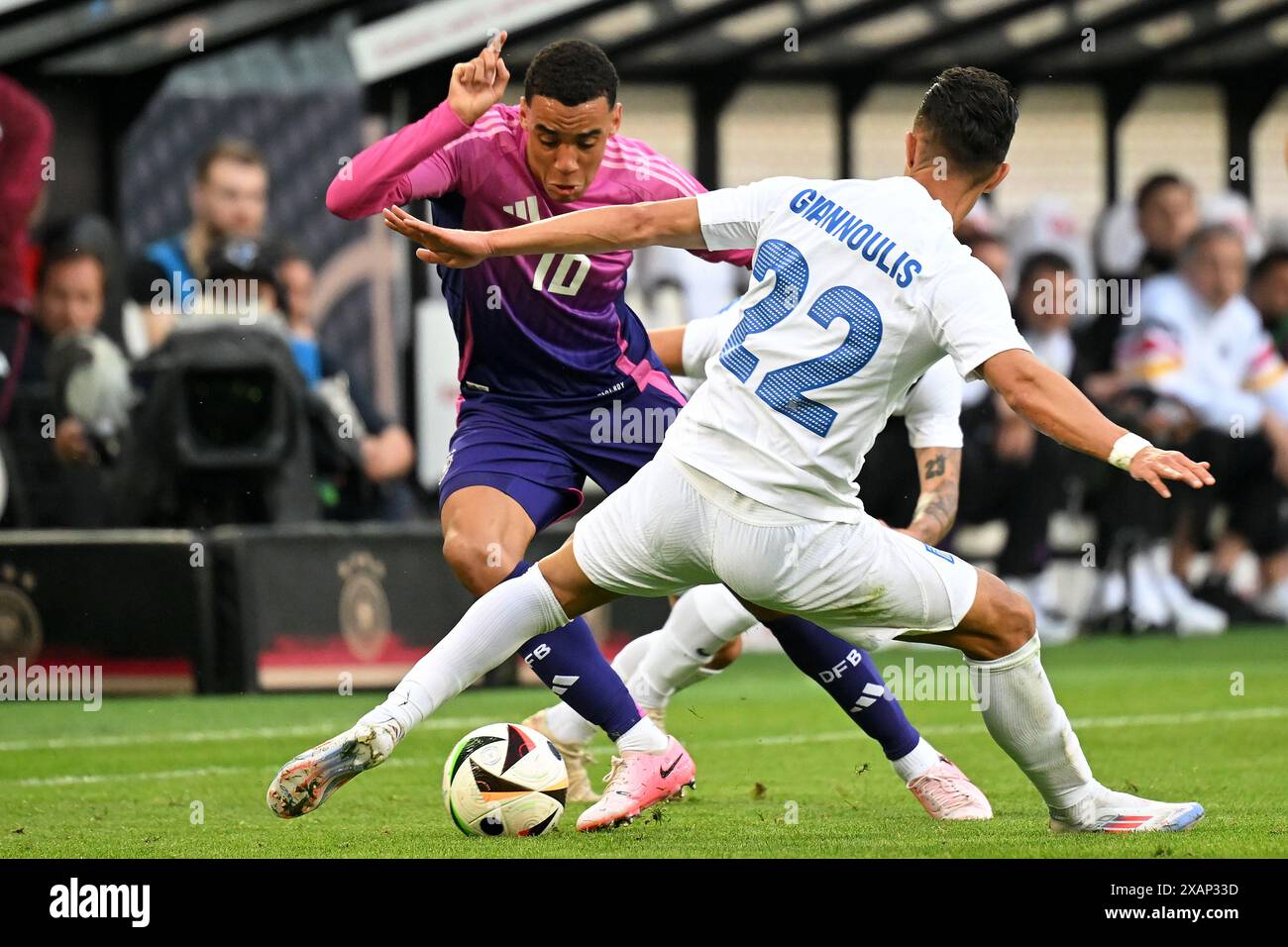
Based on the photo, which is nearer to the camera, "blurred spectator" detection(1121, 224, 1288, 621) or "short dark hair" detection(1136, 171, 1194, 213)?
"blurred spectator" detection(1121, 224, 1288, 621)

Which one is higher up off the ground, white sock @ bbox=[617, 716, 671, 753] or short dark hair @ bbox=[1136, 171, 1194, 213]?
short dark hair @ bbox=[1136, 171, 1194, 213]

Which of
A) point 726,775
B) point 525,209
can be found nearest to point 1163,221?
point 726,775

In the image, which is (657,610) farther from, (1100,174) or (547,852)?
(1100,174)

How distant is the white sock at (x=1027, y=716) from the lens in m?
5.29

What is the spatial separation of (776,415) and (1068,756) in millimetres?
1156

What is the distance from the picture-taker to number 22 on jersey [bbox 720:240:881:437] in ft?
16.5

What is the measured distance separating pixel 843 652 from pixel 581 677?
0.78 metres

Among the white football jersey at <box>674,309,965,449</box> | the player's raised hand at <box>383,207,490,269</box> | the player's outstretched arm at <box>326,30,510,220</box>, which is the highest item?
the player's outstretched arm at <box>326,30,510,220</box>

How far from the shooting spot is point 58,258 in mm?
12734

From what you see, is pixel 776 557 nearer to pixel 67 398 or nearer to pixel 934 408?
pixel 934 408

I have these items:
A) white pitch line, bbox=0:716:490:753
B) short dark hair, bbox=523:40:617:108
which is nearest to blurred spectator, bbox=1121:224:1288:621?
white pitch line, bbox=0:716:490:753

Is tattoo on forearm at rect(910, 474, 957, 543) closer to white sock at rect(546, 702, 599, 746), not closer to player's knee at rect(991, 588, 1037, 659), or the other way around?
player's knee at rect(991, 588, 1037, 659)

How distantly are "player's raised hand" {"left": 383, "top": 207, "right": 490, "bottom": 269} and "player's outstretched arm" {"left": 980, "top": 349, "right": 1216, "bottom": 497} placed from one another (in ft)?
4.04

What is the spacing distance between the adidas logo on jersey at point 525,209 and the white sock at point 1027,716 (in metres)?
2.04
